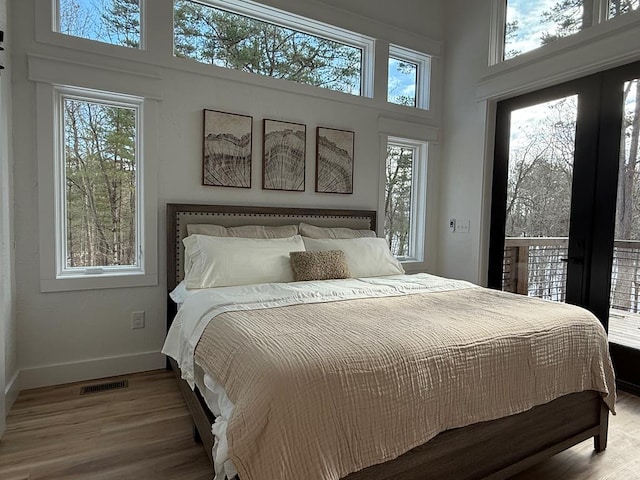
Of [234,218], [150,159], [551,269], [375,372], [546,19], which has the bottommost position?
[375,372]

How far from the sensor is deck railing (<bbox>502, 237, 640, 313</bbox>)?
2.65m

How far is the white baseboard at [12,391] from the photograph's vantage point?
219cm

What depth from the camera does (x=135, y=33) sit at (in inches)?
109

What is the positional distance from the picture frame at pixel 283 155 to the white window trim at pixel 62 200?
2.83ft

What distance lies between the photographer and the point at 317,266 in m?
2.66

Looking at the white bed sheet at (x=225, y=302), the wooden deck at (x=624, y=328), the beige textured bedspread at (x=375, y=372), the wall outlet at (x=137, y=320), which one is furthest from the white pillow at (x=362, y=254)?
the wooden deck at (x=624, y=328)

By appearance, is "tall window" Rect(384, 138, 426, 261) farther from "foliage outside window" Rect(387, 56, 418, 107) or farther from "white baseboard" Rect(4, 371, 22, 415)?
"white baseboard" Rect(4, 371, 22, 415)

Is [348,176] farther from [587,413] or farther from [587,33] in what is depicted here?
[587,413]

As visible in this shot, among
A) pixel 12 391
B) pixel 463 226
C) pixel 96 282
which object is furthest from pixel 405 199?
pixel 12 391

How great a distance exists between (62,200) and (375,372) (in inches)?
97.8

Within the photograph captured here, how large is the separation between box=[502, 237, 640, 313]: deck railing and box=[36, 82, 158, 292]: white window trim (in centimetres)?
307

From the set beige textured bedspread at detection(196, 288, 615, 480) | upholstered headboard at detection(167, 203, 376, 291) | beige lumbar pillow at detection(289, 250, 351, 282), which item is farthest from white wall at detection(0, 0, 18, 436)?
beige lumbar pillow at detection(289, 250, 351, 282)

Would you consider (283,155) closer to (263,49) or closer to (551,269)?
(263,49)

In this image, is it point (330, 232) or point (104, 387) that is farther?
point (330, 232)
